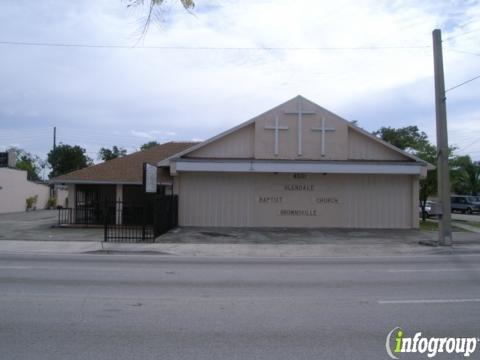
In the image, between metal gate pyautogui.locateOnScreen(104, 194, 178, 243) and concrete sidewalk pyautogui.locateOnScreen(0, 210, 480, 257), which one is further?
metal gate pyautogui.locateOnScreen(104, 194, 178, 243)

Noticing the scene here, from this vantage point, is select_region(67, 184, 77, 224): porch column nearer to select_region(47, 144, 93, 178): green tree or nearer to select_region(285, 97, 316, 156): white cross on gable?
select_region(285, 97, 316, 156): white cross on gable

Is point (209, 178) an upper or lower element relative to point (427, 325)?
upper

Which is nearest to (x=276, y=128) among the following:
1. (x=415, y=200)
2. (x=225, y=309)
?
(x=415, y=200)

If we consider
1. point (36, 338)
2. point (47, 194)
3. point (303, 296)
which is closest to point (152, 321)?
point (36, 338)

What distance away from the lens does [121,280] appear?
9867 mm

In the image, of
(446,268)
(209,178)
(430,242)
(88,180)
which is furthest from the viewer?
(88,180)

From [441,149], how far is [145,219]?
1135cm

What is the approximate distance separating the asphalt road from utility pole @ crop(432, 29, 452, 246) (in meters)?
5.16

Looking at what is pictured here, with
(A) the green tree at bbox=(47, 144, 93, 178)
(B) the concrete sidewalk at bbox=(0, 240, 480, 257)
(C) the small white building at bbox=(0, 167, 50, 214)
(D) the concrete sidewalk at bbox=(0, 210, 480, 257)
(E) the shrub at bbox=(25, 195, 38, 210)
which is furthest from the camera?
(A) the green tree at bbox=(47, 144, 93, 178)

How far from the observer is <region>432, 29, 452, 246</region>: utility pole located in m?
17.0

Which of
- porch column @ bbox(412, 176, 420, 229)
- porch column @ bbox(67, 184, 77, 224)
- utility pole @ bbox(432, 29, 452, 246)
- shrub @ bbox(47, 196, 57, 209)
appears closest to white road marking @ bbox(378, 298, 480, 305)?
utility pole @ bbox(432, 29, 452, 246)

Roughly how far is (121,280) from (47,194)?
1787 inches

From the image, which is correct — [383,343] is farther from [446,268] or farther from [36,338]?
[446,268]

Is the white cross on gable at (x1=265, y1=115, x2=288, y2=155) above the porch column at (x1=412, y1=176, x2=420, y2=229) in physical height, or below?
above
